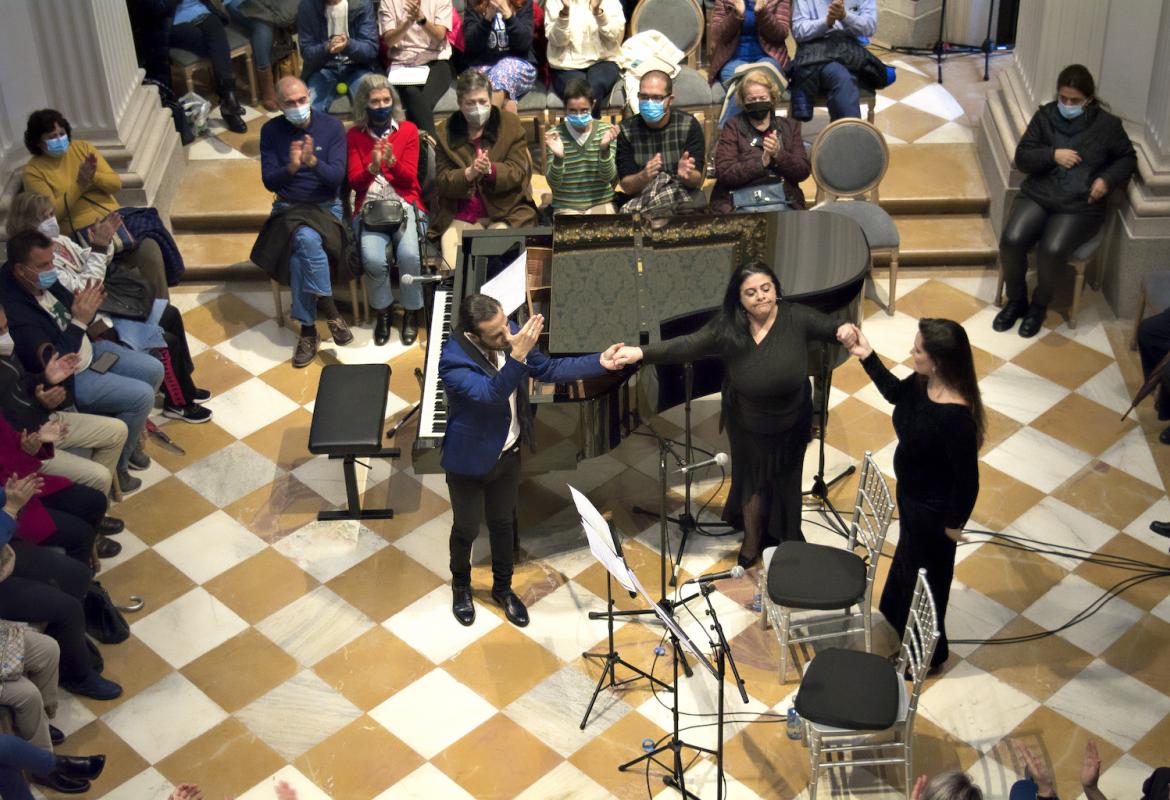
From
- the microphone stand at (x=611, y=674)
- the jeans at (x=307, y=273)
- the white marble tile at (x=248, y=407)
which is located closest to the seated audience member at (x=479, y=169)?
the jeans at (x=307, y=273)

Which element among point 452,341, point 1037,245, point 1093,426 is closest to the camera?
point 452,341

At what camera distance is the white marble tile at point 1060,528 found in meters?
6.85

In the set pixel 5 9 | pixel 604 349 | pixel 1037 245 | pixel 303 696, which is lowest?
pixel 303 696

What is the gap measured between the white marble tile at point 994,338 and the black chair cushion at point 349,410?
3.23 meters

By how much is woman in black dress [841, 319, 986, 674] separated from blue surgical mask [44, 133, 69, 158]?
410 centimetres

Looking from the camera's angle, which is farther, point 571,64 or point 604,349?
point 571,64

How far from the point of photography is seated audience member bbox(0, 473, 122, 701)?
5.77 metres

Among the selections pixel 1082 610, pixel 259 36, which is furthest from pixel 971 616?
pixel 259 36

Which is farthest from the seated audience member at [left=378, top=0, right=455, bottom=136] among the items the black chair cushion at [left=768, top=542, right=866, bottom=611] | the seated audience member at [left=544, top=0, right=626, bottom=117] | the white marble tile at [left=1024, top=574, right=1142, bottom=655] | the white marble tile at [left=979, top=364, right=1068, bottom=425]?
the white marble tile at [left=1024, top=574, right=1142, bottom=655]

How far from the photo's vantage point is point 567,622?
6516mm

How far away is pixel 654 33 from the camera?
29.8 feet

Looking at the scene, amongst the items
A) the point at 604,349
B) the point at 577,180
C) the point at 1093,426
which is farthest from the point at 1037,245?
the point at 604,349

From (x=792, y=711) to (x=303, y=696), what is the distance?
6.47ft

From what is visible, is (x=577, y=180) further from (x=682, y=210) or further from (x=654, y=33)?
(x=654, y=33)
